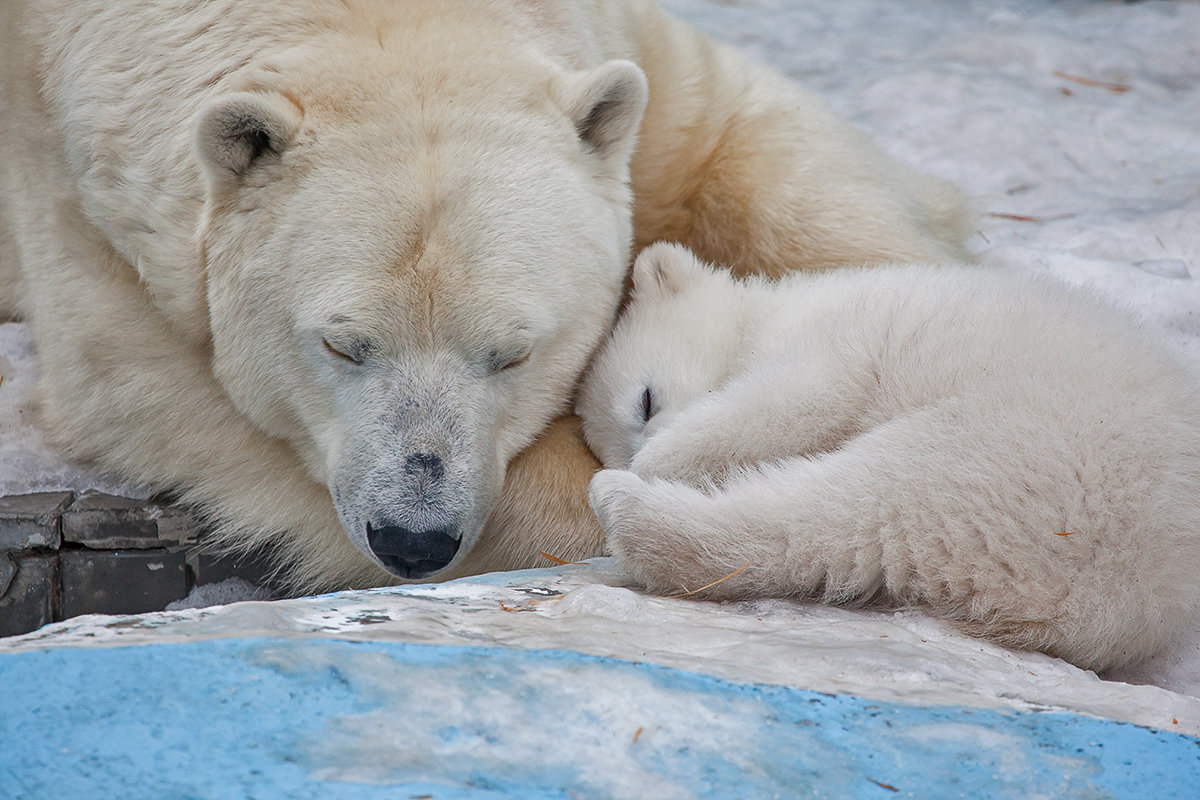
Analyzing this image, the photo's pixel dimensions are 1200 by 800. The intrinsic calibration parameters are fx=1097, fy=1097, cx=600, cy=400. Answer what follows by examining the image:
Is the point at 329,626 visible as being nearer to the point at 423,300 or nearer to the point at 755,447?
the point at 423,300

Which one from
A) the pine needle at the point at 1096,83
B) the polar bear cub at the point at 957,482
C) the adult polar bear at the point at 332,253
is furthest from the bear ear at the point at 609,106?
the pine needle at the point at 1096,83

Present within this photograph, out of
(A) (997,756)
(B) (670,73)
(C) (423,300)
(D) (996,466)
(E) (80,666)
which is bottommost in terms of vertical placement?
(A) (997,756)

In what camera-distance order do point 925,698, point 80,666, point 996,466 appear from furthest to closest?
1. point 996,466
2. point 925,698
3. point 80,666

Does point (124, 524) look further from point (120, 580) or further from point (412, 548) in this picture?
point (412, 548)

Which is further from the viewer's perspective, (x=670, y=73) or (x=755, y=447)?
(x=670, y=73)

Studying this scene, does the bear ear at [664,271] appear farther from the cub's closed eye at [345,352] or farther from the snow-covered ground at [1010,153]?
the snow-covered ground at [1010,153]

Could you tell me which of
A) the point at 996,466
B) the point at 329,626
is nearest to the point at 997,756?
the point at 996,466

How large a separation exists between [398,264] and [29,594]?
1211mm

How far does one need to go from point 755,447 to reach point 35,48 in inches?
79.0

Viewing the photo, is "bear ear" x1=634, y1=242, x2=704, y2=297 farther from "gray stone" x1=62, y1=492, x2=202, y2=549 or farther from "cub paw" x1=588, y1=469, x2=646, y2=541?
"gray stone" x1=62, y1=492, x2=202, y2=549

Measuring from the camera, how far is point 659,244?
109 inches

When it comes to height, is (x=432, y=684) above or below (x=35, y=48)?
below

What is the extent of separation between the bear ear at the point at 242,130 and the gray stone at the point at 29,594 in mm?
997

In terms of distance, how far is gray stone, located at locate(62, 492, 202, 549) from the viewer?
250cm
